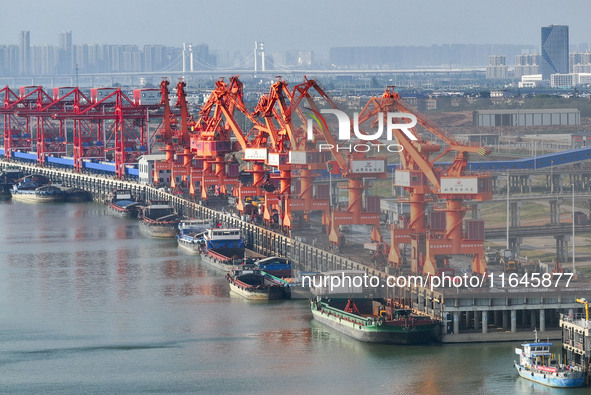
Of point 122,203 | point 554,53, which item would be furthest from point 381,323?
point 554,53

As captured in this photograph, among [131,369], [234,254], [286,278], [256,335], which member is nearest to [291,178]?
[234,254]

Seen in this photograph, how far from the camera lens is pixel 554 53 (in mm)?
184750

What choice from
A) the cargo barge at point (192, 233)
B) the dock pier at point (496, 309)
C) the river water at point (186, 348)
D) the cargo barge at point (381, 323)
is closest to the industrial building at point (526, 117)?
the cargo barge at point (192, 233)

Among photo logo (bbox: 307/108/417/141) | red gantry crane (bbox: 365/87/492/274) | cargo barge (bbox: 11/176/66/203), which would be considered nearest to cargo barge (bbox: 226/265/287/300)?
red gantry crane (bbox: 365/87/492/274)

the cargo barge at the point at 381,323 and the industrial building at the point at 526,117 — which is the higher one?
the industrial building at the point at 526,117

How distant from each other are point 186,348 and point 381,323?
14.4 feet

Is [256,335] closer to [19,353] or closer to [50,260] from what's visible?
[19,353]

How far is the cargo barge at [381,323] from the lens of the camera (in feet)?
102

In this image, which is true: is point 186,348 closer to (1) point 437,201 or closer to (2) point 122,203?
(1) point 437,201

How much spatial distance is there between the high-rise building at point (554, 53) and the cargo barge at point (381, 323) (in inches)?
5976

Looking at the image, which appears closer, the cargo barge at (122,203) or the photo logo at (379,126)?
the photo logo at (379,126)

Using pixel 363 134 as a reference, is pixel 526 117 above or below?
above

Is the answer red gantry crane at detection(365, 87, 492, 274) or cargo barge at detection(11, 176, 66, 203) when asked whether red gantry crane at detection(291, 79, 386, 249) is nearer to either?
red gantry crane at detection(365, 87, 492, 274)

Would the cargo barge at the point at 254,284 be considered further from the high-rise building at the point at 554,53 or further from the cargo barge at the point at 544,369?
the high-rise building at the point at 554,53
